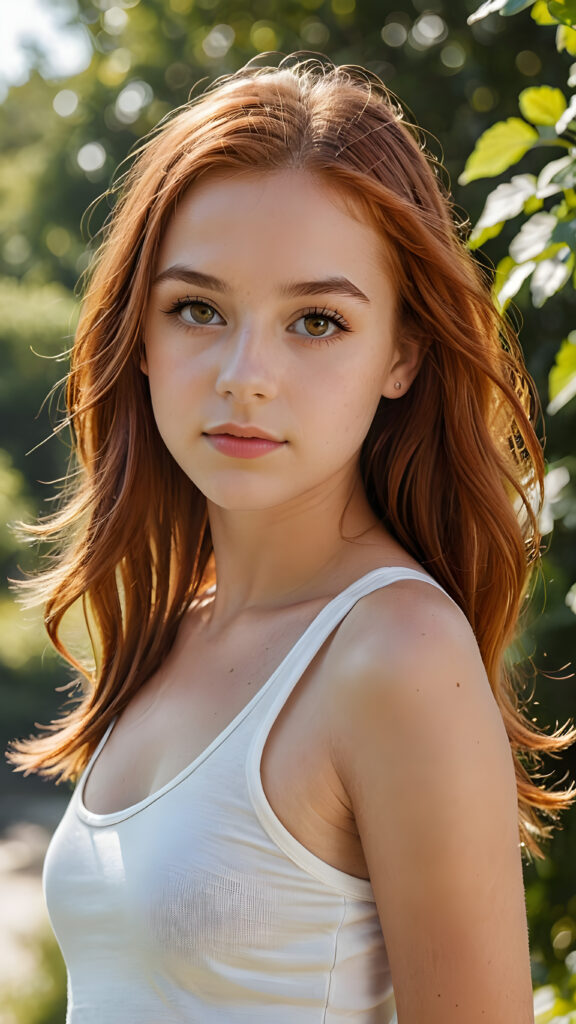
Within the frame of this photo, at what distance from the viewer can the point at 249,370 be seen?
125 centimetres

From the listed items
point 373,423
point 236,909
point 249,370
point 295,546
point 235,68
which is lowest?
point 236,909

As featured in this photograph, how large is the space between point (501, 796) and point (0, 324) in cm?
467

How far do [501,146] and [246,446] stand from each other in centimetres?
49

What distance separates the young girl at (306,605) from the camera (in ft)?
3.64

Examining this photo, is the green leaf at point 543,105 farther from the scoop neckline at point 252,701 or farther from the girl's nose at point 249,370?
the scoop neckline at point 252,701

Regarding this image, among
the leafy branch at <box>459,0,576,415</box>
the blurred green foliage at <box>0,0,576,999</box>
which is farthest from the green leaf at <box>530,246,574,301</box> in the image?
the blurred green foliage at <box>0,0,576,999</box>

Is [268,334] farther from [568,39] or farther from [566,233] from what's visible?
[568,39]

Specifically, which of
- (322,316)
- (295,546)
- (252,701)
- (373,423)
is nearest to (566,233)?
(322,316)

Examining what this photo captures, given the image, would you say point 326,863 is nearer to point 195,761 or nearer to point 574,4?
point 195,761

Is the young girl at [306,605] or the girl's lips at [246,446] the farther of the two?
the girl's lips at [246,446]

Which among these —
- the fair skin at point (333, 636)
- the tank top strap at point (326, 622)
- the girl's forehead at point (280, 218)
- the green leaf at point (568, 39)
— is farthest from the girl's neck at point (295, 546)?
the green leaf at point (568, 39)

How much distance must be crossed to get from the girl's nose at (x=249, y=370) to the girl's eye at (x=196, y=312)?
0.07 meters

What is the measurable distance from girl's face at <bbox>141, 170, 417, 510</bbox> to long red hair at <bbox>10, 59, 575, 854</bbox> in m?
0.05

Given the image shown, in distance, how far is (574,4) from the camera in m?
1.14
